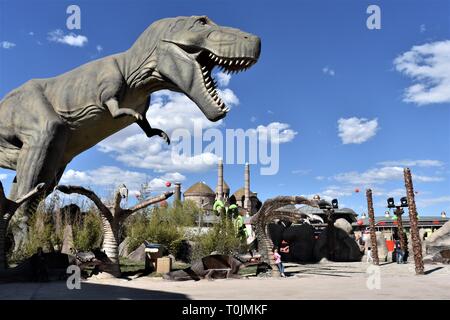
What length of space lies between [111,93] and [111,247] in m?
4.07

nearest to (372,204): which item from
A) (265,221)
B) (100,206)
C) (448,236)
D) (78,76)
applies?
(448,236)

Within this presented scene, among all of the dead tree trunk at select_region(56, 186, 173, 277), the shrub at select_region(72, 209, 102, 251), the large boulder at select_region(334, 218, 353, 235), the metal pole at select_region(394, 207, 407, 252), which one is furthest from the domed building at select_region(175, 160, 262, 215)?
the dead tree trunk at select_region(56, 186, 173, 277)

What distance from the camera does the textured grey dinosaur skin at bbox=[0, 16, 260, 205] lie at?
25.5ft

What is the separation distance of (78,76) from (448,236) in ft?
53.5

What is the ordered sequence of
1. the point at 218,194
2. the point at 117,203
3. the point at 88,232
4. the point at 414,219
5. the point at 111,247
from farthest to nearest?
1. the point at 218,194
2. the point at 88,232
3. the point at 414,219
4. the point at 117,203
5. the point at 111,247

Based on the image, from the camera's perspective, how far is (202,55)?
8.06m

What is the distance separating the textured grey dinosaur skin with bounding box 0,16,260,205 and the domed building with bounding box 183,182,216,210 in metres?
54.5

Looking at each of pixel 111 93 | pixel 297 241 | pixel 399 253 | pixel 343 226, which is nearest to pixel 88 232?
pixel 111 93

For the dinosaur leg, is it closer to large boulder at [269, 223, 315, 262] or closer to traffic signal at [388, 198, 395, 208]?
traffic signal at [388, 198, 395, 208]

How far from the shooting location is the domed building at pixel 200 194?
64.8 m

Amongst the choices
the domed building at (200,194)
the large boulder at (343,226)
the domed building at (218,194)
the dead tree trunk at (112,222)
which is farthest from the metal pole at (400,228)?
the domed building at (200,194)

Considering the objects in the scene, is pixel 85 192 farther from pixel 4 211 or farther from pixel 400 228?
pixel 400 228

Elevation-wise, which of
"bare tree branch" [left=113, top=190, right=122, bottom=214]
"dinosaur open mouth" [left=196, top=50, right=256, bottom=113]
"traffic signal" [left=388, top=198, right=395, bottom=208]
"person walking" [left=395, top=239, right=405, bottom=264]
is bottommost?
"person walking" [left=395, top=239, right=405, bottom=264]

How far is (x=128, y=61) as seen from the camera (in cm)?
866
